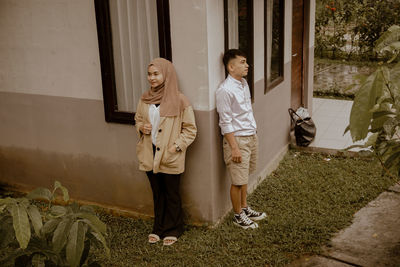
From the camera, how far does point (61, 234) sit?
7.82 ft

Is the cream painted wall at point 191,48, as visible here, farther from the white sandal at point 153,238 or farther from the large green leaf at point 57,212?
the large green leaf at point 57,212

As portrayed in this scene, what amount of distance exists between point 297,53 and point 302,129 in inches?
60.8

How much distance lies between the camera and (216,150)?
5.32 metres

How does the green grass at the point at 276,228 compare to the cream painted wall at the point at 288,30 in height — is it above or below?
below

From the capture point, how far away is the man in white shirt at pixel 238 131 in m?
5.12

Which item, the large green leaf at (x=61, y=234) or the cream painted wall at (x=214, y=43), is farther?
the cream painted wall at (x=214, y=43)

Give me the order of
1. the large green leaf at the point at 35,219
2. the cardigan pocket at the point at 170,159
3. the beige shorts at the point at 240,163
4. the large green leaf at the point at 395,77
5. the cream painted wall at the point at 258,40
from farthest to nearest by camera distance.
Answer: the cream painted wall at the point at 258,40 → the beige shorts at the point at 240,163 → the cardigan pocket at the point at 170,159 → the large green leaf at the point at 35,219 → the large green leaf at the point at 395,77

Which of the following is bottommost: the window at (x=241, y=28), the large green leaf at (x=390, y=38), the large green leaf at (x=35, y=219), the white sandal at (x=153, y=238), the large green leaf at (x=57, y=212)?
the white sandal at (x=153, y=238)

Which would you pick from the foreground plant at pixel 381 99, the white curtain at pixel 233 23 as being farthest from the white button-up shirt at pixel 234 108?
the foreground plant at pixel 381 99

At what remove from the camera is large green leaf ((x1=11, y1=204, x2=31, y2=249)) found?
7.23 feet

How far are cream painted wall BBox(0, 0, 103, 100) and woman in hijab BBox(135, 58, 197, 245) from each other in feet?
2.94

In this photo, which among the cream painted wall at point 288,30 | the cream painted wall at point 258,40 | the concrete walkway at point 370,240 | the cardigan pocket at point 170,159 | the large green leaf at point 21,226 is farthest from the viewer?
the cream painted wall at point 288,30

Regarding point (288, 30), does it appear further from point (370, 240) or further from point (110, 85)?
point (370, 240)

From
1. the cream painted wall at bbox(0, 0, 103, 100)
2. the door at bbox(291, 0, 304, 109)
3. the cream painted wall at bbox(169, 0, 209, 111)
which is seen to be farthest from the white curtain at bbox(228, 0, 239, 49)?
the door at bbox(291, 0, 304, 109)
